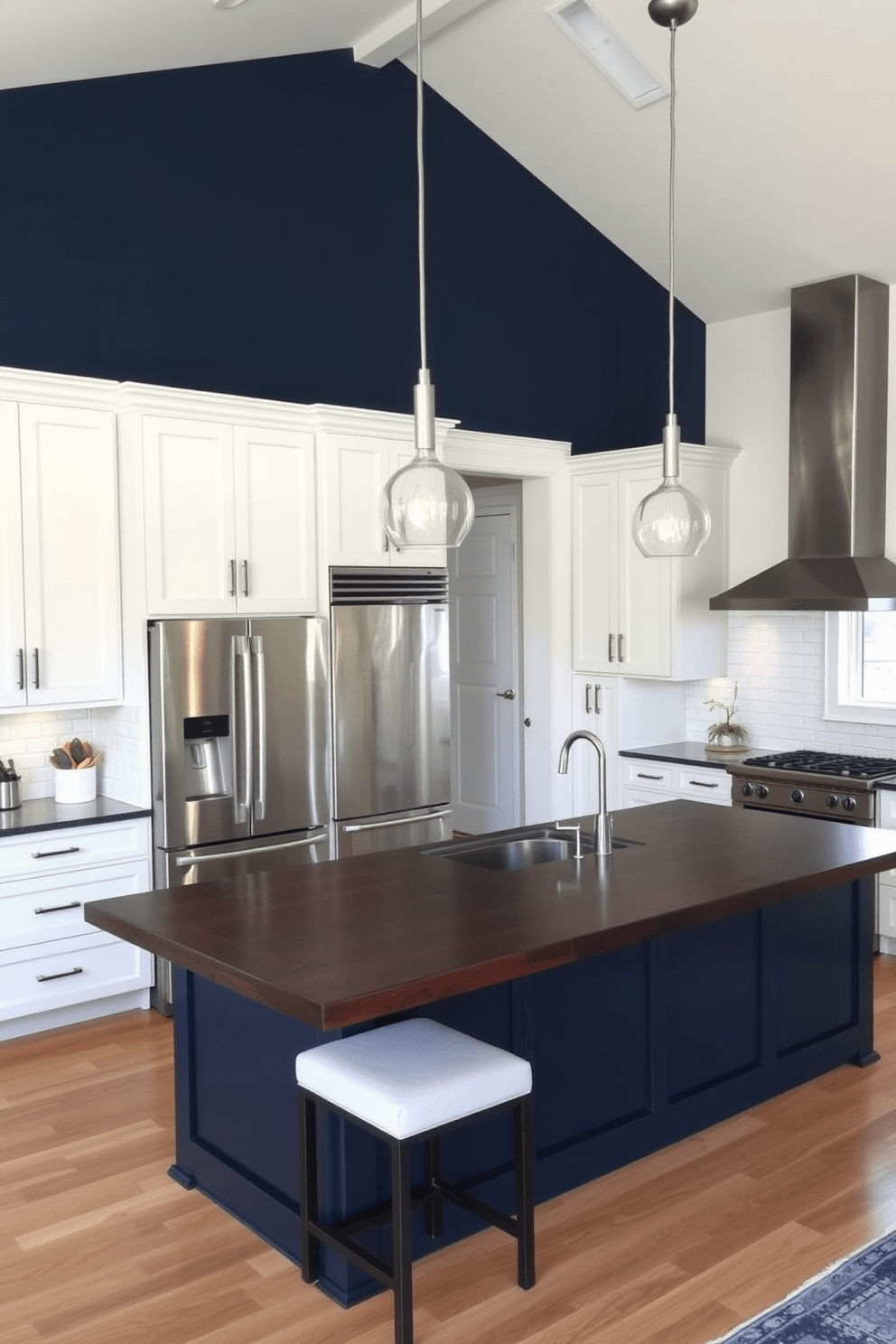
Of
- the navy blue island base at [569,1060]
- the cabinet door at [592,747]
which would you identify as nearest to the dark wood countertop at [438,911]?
the navy blue island base at [569,1060]

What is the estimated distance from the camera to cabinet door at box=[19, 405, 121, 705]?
471 centimetres

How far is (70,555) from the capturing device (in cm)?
481

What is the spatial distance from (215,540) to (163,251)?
1362mm

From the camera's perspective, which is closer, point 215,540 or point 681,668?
point 215,540

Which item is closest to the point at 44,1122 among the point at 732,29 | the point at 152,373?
the point at 152,373

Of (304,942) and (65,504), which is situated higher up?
(65,504)

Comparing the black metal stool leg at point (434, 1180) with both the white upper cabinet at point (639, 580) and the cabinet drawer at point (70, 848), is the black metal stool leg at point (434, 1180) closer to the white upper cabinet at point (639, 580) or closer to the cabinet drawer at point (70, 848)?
the cabinet drawer at point (70, 848)

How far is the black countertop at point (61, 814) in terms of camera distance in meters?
4.66

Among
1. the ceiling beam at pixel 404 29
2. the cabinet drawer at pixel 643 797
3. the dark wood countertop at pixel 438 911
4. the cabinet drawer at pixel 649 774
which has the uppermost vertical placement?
the ceiling beam at pixel 404 29

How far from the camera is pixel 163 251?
17.4ft

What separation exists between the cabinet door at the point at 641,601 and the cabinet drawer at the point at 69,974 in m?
3.17

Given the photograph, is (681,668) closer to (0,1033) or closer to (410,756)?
(410,756)

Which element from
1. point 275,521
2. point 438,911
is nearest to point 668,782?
point 275,521

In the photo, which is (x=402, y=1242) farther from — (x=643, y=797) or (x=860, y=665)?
(x=860, y=665)
